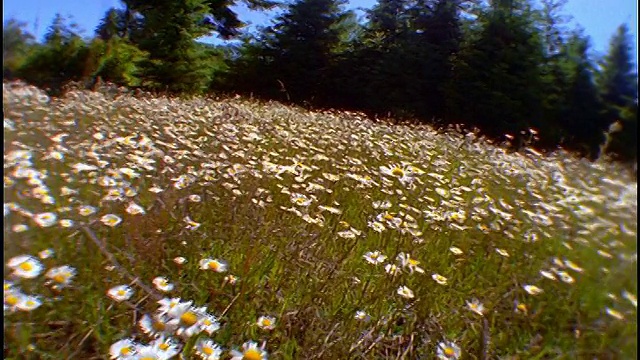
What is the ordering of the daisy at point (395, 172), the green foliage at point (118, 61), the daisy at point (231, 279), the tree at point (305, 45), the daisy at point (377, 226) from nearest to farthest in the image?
the daisy at point (231, 279), the daisy at point (377, 226), the green foliage at point (118, 61), the daisy at point (395, 172), the tree at point (305, 45)

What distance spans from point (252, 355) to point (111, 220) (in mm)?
697

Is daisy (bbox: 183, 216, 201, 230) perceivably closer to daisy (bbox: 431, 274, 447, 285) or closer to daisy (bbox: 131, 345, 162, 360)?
daisy (bbox: 131, 345, 162, 360)

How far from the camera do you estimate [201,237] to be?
56.6 inches

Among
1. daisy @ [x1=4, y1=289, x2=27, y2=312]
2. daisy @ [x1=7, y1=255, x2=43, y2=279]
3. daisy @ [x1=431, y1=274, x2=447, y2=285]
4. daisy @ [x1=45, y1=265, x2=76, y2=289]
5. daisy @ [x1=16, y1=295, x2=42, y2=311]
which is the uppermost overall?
daisy @ [x1=7, y1=255, x2=43, y2=279]

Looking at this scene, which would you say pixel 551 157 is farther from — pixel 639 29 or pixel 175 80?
pixel 175 80

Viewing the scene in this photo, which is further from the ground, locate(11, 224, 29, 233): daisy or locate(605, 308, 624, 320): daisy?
locate(605, 308, 624, 320): daisy

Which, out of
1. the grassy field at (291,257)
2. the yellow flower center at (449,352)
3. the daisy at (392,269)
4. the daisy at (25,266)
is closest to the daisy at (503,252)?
the grassy field at (291,257)

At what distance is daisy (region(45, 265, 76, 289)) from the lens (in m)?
1.07

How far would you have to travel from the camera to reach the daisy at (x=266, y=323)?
1.08m

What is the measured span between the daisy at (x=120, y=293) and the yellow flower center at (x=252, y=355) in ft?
0.99

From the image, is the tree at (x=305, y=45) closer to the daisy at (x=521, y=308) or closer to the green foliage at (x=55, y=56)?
the green foliage at (x=55, y=56)

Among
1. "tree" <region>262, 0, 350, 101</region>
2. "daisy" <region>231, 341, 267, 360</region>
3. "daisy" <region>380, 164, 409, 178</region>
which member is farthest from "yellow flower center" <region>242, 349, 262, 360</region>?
"tree" <region>262, 0, 350, 101</region>

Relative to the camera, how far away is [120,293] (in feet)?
3.49

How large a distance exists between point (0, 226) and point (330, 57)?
8.79 metres
